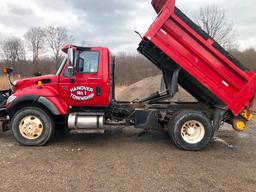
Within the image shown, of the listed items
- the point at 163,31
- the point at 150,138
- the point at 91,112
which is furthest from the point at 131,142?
the point at 163,31

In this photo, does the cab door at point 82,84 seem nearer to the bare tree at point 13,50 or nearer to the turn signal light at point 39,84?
the turn signal light at point 39,84

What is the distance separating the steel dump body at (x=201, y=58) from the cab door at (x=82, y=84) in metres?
1.47

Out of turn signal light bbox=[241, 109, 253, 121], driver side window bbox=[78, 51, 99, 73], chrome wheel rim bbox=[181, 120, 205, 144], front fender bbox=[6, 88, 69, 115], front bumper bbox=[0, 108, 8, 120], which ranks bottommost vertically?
chrome wheel rim bbox=[181, 120, 205, 144]

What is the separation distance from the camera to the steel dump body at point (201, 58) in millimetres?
6234

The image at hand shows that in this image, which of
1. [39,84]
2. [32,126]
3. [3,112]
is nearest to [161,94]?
[39,84]

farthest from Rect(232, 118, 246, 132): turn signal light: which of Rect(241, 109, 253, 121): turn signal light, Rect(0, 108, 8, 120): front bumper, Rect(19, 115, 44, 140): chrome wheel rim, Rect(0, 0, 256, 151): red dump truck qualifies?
Rect(0, 108, 8, 120): front bumper

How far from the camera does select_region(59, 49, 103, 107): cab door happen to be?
6688mm

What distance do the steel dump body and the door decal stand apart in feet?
5.95

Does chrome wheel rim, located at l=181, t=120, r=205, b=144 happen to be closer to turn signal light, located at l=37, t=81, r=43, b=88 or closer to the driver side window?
the driver side window

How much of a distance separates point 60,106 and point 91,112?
790 mm

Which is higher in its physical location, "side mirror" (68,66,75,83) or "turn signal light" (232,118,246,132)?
"side mirror" (68,66,75,83)

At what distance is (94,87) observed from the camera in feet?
22.0

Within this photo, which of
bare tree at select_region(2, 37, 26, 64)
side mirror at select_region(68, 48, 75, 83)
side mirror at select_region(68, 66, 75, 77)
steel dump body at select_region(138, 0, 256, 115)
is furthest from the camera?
bare tree at select_region(2, 37, 26, 64)

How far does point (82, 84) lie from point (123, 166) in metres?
2.38
